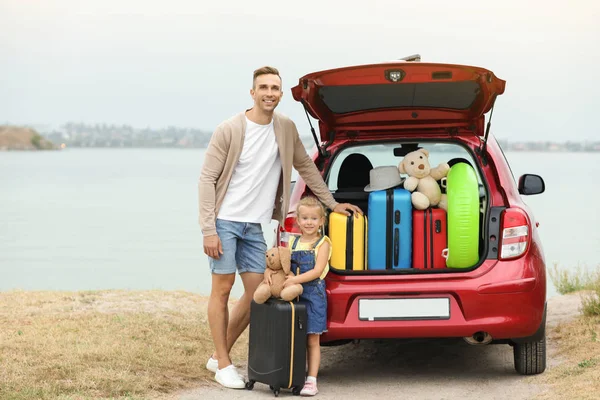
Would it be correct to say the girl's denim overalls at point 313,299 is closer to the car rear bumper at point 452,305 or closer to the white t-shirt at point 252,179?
the car rear bumper at point 452,305

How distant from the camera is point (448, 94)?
18.6 feet

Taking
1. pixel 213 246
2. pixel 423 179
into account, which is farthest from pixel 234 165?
pixel 423 179

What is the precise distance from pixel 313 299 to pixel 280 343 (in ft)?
1.05

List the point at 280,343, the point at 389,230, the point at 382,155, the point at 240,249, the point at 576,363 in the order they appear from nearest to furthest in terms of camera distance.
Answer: the point at 280,343 < the point at 389,230 < the point at 240,249 < the point at 576,363 < the point at 382,155

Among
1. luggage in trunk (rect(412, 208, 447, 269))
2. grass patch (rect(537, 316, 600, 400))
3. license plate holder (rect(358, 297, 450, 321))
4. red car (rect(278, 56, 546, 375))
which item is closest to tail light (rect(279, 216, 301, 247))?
red car (rect(278, 56, 546, 375))

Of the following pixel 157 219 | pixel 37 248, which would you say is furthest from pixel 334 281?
pixel 157 219

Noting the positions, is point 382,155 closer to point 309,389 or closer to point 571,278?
point 309,389

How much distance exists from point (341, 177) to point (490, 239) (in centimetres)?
152

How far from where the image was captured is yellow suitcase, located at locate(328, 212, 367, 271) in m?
5.53

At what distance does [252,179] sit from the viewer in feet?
18.5

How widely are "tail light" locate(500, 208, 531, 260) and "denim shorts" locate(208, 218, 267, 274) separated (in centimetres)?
147

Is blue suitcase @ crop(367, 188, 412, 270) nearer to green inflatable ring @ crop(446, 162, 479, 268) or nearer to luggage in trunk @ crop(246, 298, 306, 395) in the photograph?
green inflatable ring @ crop(446, 162, 479, 268)

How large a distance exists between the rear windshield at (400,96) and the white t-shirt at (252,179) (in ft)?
1.55

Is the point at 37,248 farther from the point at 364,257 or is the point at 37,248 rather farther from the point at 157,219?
the point at 364,257
